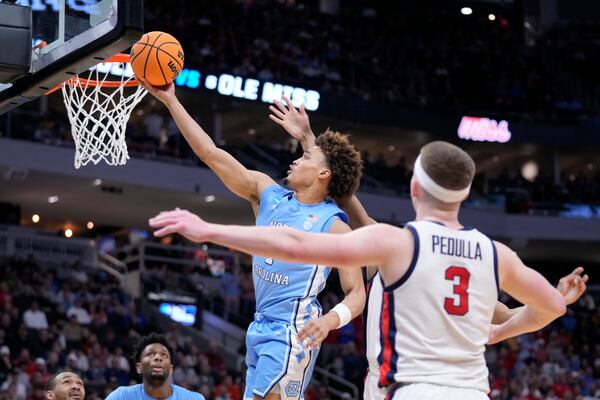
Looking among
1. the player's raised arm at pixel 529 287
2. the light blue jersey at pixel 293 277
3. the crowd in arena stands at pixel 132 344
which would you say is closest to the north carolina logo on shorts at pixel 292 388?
the light blue jersey at pixel 293 277

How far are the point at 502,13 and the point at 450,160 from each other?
110ft

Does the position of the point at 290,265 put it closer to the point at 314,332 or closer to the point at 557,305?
the point at 314,332

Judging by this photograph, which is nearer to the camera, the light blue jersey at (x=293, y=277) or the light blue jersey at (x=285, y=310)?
the light blue jersey at (x=285, y=310)

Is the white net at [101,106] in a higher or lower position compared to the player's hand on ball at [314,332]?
higher

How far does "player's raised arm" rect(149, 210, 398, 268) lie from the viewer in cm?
390

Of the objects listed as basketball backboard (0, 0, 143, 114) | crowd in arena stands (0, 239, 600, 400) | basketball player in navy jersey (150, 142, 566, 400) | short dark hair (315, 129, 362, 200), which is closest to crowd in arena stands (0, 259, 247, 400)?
crowd in arena stands (0, 239, 600, 400)

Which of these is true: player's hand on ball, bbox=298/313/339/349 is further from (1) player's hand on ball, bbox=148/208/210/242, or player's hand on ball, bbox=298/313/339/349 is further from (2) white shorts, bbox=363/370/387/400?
(1) player's hand on ball, bbox=148/208/210/242

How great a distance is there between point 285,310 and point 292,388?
1.49 feet

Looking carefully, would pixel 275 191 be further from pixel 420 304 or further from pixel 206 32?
pixel 206 32

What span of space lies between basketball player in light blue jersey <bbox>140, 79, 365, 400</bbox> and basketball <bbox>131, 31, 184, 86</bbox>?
17 cm

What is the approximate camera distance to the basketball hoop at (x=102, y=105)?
26.9 ft

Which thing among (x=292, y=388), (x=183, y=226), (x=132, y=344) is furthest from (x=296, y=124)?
(x=132, y=344)

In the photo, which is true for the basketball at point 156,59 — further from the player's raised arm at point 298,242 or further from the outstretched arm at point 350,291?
the player's raised arm at point 298,242

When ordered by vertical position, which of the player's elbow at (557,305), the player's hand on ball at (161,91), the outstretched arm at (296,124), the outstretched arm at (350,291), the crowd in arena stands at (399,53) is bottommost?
the outstretched arm at (350,291)
